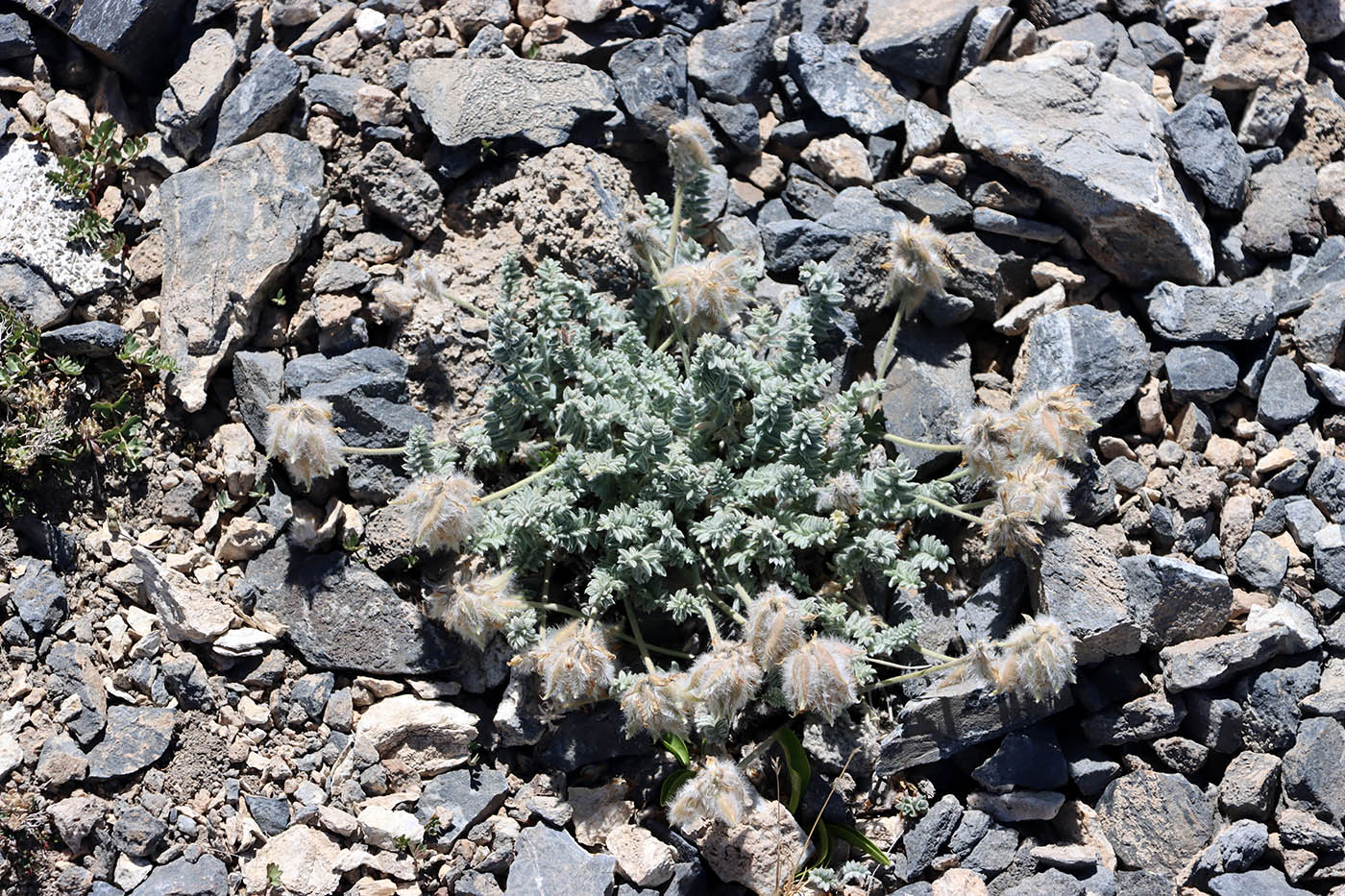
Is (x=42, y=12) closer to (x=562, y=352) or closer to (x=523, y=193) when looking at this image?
(x=523, y=193)

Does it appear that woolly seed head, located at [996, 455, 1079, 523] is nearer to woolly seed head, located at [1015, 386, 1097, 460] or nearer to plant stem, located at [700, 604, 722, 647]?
woolly seed head, located at [1015, 386, 1097, 460]

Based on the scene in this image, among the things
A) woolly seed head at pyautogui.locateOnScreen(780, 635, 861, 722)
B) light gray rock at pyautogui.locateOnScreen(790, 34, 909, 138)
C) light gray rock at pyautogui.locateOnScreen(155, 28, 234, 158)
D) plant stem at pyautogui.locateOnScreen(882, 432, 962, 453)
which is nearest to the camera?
woolly seed head at pyautogui.locateOnScreen(780, 635, 861, 722)

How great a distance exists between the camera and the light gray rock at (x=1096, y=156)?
15.8ft

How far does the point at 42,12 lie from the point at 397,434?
243 cm

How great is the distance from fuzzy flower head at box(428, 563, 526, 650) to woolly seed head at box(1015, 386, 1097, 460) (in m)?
1.88

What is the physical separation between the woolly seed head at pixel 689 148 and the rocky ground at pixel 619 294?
360 mm

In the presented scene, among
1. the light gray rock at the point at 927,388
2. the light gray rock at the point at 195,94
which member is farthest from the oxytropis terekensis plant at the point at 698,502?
the light gray rock at the point at 195,94

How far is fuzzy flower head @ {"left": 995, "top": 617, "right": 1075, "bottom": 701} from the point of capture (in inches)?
152

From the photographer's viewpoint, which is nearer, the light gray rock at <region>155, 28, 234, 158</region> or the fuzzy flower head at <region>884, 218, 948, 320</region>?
the fuzzy flower head at <region>884, 218, 948, 320</region>

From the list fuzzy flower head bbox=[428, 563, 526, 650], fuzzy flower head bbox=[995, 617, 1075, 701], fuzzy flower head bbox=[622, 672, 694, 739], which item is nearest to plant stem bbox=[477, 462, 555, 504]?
fuzzy flower head bbox=[428, 563, 526, 650]

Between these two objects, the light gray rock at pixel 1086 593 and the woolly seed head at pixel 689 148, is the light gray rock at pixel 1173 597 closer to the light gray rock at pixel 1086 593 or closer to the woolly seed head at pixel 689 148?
the light gray rock at pixel 1086 593

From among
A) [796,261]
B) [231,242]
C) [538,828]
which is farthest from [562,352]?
[538,828]

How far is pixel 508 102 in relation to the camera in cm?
497

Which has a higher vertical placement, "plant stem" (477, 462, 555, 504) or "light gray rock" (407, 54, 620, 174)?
"light gray rock" (407, 54, 620, 174)
